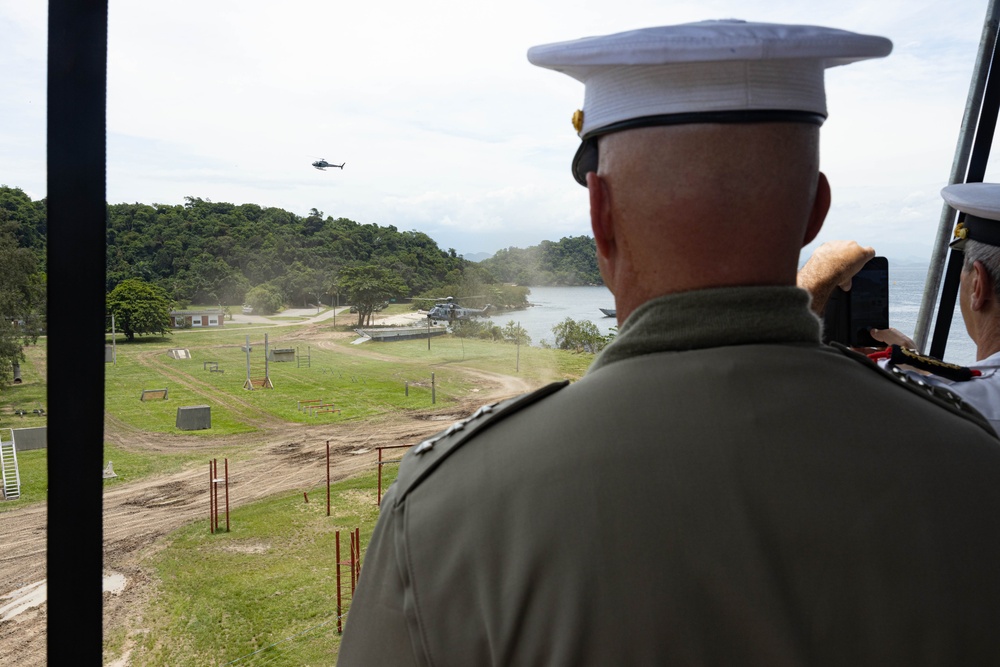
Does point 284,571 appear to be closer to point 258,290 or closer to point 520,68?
point 258,290

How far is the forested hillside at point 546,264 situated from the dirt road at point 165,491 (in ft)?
1.26

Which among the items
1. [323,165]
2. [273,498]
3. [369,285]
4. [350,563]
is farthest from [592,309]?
[273,498]

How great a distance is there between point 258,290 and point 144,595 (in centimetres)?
102

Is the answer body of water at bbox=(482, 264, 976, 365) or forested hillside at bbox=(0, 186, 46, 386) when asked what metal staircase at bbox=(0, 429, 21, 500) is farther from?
body of water at bbox=(482, 264, 976, 365)

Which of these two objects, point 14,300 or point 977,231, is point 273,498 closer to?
point 14,300

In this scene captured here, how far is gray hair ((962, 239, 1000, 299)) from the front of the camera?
1.49 metres

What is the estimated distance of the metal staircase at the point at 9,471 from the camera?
1.79 metres

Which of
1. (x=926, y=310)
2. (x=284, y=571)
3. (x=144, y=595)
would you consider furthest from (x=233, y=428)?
(x=926, y=310)

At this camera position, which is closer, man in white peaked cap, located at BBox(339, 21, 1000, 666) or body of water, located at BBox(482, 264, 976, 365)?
man in white peaked cap, located at BBox(339, 21, 1000, 666)

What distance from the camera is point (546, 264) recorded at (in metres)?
2.51

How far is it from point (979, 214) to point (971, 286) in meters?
0.15

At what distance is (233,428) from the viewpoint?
313cm

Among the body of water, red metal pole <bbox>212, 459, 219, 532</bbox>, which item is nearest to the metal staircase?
red metal pole <bbox>212, 459, 219, 532</bbox>

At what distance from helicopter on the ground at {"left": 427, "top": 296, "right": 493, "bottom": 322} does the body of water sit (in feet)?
0.27
